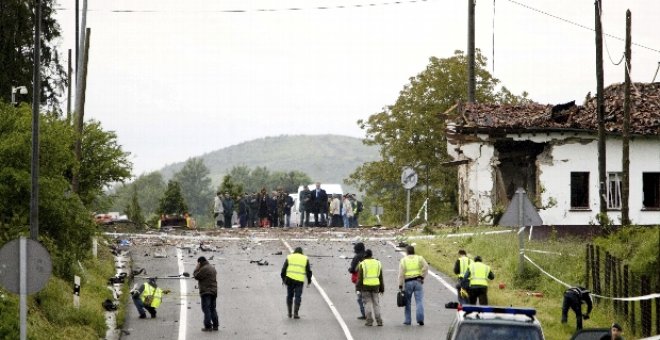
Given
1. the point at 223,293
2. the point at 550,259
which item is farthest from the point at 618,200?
the point at 223,293

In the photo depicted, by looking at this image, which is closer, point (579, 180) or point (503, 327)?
point (503, 327)

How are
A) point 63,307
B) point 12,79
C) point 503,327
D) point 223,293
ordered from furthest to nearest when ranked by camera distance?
point 12,79, point 223,293, point 63,307, point 503,327

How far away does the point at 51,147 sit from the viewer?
31844mm

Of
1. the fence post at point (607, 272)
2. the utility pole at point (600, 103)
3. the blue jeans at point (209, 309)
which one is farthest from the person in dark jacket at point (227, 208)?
the fence post at point (607, 272)

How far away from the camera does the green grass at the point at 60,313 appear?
75.1ft

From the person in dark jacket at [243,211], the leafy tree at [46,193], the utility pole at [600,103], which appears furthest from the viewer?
the person in dark jacket at [243,211]

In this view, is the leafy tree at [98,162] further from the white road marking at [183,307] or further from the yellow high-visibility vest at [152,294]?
the yellow high-visibility vest at [152,294]

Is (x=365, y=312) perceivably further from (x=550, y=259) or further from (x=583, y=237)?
(x=583, y=237)

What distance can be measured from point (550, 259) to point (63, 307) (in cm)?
1406

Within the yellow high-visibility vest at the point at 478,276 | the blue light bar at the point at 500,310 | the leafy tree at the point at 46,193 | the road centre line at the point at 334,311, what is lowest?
the road centre line at the point at 334,311

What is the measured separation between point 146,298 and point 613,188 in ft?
84.9

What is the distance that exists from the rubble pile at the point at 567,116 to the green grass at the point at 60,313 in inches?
888

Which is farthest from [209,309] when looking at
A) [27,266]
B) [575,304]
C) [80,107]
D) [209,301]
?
[80,107]

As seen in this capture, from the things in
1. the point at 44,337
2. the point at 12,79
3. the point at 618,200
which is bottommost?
the point at 44,337
